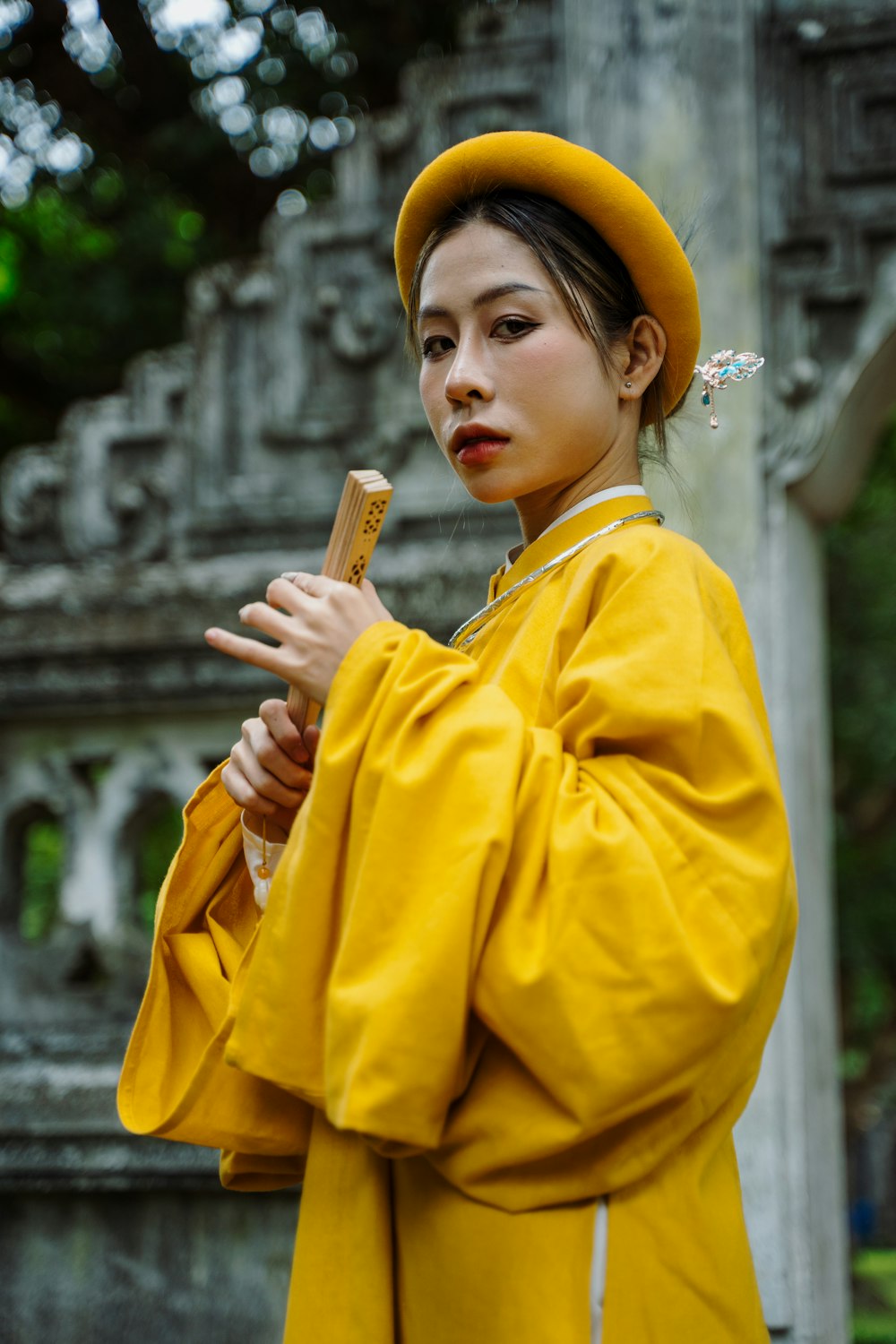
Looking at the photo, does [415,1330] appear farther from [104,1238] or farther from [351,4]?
[351,4]

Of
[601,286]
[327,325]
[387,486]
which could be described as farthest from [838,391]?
[387,486]

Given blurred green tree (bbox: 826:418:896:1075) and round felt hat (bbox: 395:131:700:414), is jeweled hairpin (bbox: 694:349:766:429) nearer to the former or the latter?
round felt hat (bbox: 395:131:700:414)

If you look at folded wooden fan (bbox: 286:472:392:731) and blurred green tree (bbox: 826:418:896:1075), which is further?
blurred green tree (bbox: 826:418:896:1075)

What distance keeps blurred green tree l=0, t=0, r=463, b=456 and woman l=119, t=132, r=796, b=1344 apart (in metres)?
3.40

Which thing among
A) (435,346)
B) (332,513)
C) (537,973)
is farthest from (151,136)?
(537,973)

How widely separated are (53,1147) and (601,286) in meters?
2.15

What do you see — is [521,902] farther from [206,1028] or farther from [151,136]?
[151,136]

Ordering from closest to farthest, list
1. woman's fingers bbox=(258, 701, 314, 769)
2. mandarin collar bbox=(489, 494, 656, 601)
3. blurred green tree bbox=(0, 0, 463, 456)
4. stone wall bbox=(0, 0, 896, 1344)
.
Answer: woman's fingers bbox=(258, 701, 314, 769)
mandarin collar bbox=(489, 494, 656, 601)
stone wall bbox=(0, 0, 896, 1344)
blurred green tree bbox=(0, 0, 463, 456)

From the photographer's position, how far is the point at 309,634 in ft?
4.48

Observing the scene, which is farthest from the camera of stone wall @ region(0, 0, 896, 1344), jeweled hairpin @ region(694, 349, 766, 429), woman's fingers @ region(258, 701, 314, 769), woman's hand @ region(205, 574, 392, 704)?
stone wall @ region(0, 0, 896, 1344)

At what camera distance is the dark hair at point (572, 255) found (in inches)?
60.1

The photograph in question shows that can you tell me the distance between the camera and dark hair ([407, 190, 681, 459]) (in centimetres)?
153

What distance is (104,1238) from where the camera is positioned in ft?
9.37

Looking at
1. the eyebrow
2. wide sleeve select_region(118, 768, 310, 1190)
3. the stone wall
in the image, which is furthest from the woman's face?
the stone wall
